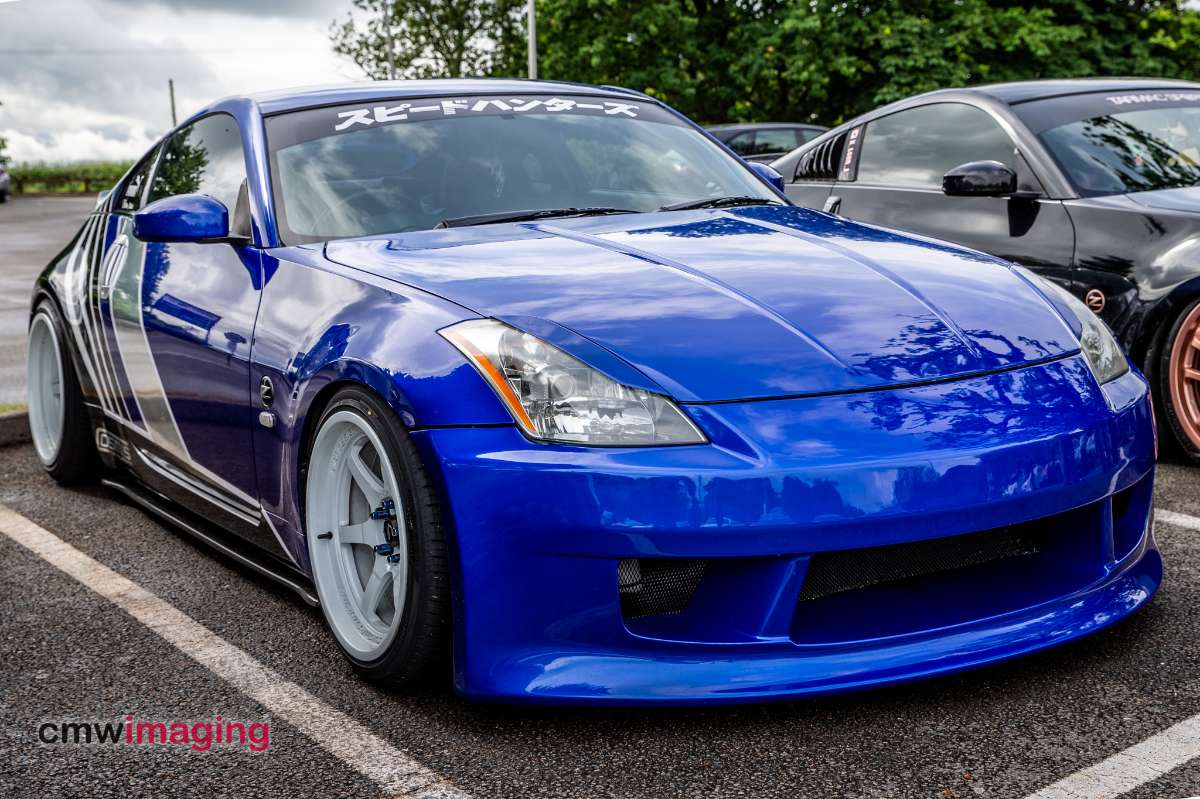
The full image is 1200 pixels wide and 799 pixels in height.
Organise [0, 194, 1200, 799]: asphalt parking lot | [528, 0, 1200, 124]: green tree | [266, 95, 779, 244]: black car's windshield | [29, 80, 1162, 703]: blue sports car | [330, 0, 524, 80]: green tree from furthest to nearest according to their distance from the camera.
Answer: [330, 0, 524, 80]: green tree, [528, 0, 1200, 124]: green tree, [266, 95, 779, 244]: black car's windshield, [29, 80, 1162, 703]: blue sports car, [0, 194, 1200, 799]: asphalt parking lot

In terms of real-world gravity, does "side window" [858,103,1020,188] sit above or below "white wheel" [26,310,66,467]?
above

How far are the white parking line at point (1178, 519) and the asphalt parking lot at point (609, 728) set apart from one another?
1.94 feet

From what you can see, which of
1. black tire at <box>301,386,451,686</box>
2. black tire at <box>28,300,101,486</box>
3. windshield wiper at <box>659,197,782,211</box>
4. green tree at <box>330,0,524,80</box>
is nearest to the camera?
black tire at <box>301,386,451,686</box>

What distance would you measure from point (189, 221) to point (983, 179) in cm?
317

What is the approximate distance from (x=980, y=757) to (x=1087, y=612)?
19.9 inches

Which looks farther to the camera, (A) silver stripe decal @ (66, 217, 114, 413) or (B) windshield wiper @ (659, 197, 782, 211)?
(A) silver stripe decal @ (66, 217, 114, 413)

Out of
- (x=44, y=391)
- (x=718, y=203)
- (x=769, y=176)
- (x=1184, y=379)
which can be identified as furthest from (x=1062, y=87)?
(x=44, y=391)

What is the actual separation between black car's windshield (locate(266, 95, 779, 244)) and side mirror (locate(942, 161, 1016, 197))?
5.12 feet

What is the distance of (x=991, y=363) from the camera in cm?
276

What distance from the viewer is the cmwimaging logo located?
8.55 feet

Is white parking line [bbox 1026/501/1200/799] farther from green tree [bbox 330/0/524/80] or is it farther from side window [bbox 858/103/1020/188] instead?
green tree [bbox 330/0/524/80]

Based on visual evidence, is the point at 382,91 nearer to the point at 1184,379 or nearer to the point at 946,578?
the point at 946,578

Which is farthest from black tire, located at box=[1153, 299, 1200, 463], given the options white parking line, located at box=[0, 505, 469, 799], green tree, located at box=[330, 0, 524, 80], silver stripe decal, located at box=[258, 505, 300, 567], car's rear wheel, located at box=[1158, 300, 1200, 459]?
green tree, located at box=[330, 0, 524, 80]

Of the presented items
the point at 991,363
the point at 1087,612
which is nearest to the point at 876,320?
the point at 991,363
